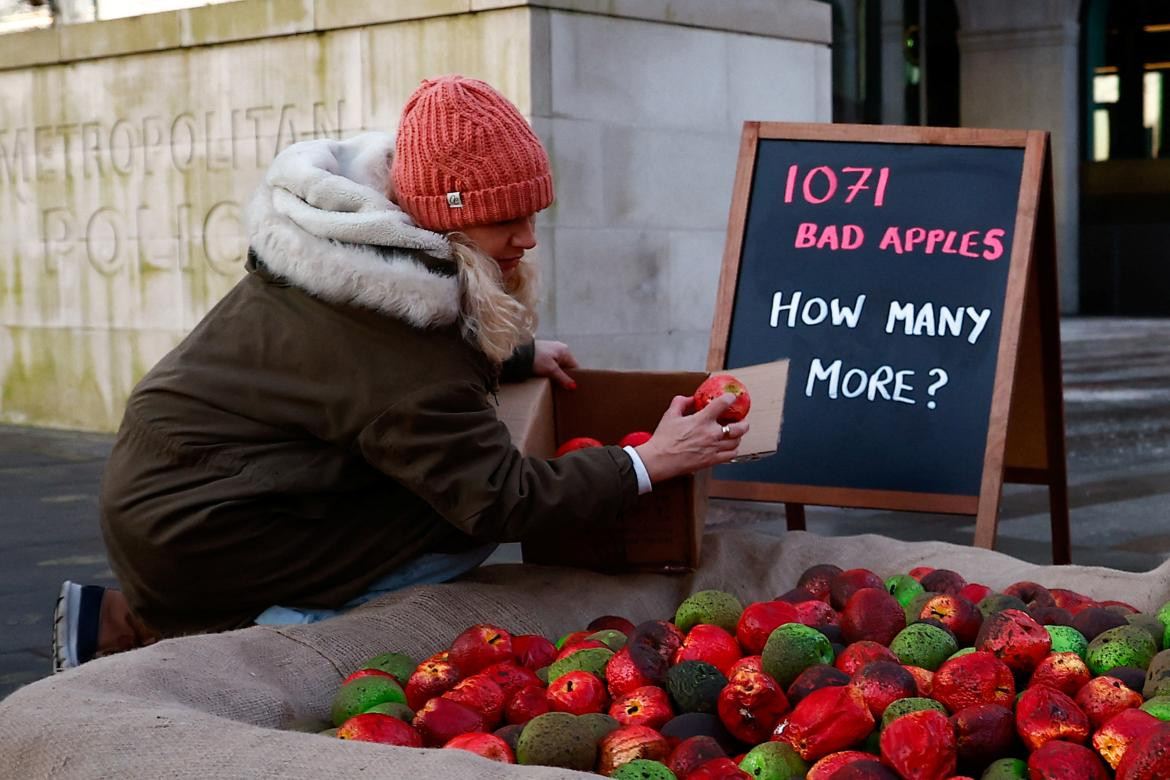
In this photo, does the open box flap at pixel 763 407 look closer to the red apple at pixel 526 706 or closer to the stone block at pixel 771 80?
the red apple at pixel 526 706

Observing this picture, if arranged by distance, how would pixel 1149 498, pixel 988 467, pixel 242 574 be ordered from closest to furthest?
pixel 242 574, pixel 988 467, pixel 1149 498

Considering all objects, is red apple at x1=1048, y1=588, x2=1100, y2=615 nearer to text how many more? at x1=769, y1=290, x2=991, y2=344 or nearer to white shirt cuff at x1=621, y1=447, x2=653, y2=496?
white shirt cuff at x1=621, y1=447, x2=653, y2=496

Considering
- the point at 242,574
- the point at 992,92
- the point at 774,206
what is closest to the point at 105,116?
the point at 774,206

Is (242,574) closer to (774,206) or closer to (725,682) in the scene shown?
(725,682)

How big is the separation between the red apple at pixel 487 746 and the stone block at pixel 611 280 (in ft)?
16.7

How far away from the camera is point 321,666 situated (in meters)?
2.94

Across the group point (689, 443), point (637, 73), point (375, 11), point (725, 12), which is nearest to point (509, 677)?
point (689, 443)

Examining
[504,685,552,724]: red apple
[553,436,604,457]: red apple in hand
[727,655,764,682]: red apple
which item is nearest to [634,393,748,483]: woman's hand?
[553,436,604,457]: red apple in hand

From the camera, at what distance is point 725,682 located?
2.64m

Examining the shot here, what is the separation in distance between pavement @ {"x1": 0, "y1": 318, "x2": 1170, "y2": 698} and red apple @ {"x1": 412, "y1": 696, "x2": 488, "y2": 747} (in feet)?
5.48

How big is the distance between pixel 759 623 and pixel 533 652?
449 mm

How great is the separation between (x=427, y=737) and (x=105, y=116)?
7413 millimetres

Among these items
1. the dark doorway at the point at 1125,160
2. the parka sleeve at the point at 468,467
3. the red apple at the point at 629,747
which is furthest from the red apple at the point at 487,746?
the dark doorway at the point at 1125,160

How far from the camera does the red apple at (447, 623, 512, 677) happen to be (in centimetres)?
294
